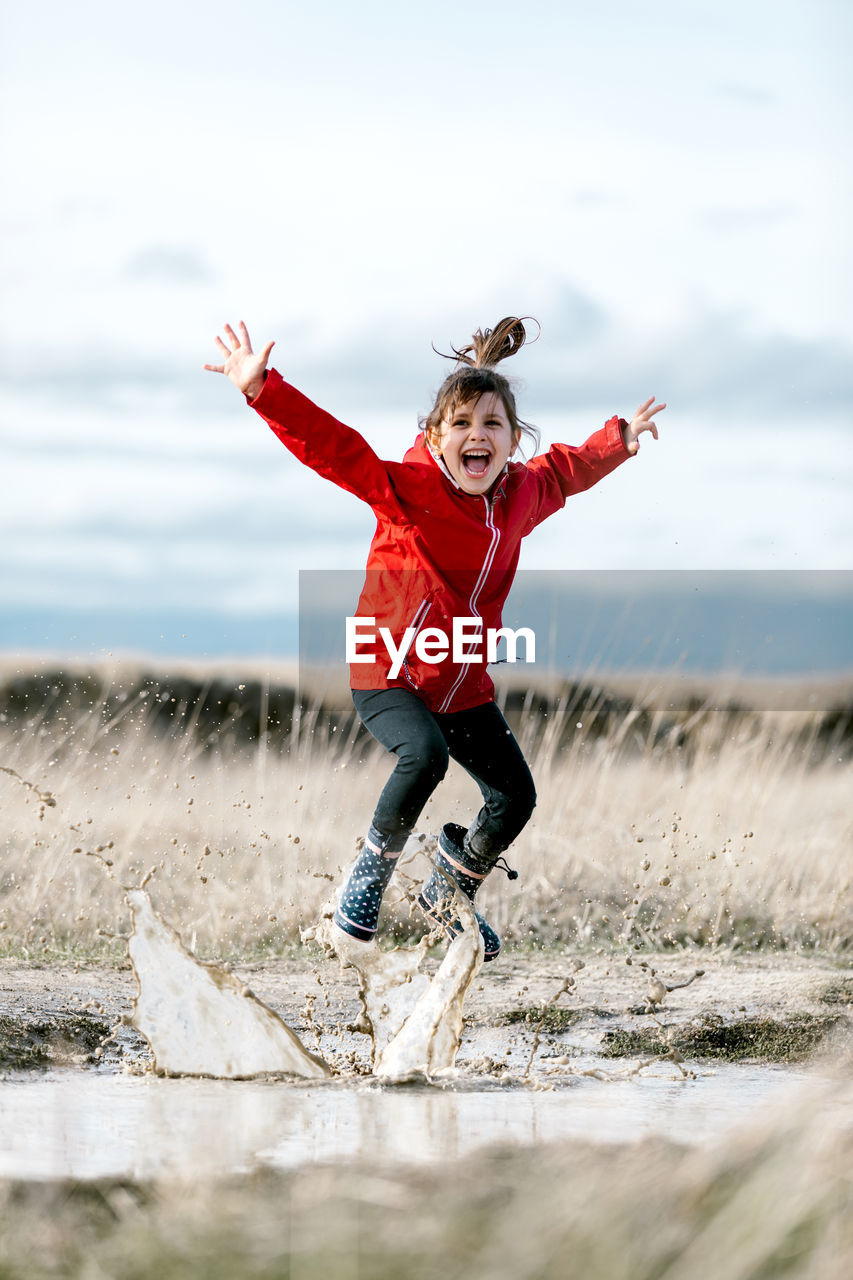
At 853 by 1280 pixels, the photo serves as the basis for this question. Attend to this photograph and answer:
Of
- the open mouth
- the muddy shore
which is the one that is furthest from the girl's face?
the muddy shore

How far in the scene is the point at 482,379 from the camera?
493cm

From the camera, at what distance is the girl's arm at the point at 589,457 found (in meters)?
5.31

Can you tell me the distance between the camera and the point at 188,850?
736 cm

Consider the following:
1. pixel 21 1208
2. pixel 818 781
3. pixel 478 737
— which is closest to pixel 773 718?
pixel 818 781

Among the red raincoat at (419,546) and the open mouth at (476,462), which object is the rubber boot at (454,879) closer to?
the red raincoat at (419,546)

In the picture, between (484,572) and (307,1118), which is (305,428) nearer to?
(484,572)

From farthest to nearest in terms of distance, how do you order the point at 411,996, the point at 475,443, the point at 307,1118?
the point at 411,996 → the point at 475,443 → the point at 307,1118

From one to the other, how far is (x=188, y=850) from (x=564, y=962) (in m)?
2.00

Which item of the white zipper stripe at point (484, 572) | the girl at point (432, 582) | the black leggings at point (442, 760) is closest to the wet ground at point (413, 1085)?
the girl at point (432, 582)

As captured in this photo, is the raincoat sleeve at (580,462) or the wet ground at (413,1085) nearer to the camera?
the wet ground at (413,1085)

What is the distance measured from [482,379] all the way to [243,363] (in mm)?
850

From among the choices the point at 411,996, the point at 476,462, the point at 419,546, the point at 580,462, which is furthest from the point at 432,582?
the point at 411,996

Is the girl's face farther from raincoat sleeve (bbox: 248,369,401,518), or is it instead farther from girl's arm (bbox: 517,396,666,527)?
girl's arm (bbox: 517,396,666,527)

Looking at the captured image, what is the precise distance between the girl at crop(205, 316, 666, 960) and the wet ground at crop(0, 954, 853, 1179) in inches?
24.4
